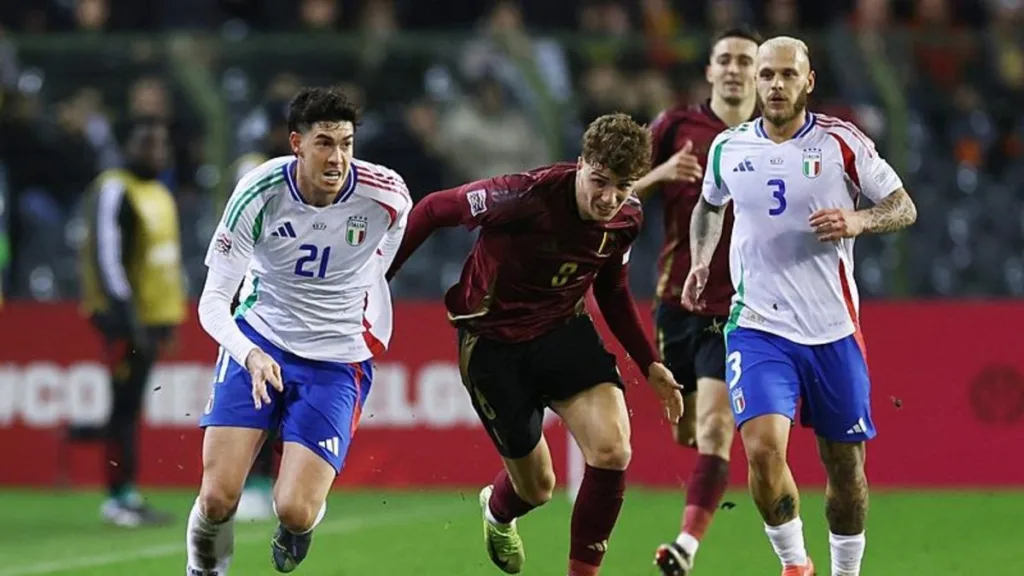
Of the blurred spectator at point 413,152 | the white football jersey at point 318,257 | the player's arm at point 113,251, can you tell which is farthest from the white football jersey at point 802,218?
the blurred spectator at point 413,152

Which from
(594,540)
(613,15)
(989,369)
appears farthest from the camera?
(613,15)

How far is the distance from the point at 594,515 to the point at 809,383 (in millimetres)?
1159

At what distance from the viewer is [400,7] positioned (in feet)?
63.6

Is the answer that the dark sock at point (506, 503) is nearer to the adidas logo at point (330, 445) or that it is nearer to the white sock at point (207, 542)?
the adidas logo at point (330, 445)

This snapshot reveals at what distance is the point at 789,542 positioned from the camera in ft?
30.8

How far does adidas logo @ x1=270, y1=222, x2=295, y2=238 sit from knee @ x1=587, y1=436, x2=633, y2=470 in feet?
5.53

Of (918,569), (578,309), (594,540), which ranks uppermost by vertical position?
(578,309)

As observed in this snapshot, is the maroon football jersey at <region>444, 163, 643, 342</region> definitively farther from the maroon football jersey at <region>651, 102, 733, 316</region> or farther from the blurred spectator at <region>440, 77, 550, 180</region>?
the blurred spectator at <region>440, 77, 550, 180</region>

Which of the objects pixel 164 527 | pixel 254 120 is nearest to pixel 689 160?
pixel 164 527

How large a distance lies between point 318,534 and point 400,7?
25.1 feet

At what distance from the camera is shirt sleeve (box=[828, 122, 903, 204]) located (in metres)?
9.27

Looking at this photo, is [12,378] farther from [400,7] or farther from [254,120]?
[400,7]

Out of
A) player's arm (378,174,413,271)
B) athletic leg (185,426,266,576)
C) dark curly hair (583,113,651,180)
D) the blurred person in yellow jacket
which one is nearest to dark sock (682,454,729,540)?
player's arm (378,174,413,271)

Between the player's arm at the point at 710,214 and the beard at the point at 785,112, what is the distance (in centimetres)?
33
